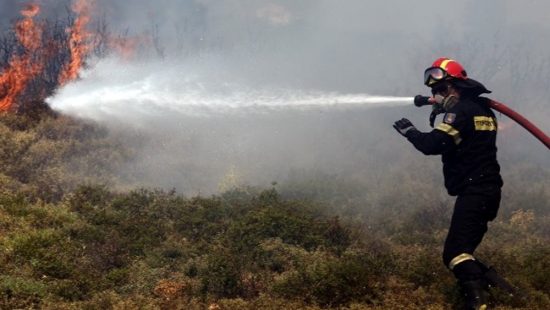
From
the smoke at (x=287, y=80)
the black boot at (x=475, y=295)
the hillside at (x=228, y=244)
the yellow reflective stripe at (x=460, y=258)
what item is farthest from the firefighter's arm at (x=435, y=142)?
the smoke at (x=287, y=80)

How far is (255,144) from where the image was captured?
19359 millimetres

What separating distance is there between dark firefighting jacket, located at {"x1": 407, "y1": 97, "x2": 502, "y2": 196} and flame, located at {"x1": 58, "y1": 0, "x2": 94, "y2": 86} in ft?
58.4

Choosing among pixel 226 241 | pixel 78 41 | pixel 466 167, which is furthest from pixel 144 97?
pixel 466 167

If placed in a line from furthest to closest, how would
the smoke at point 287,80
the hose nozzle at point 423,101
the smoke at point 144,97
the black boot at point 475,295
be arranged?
1. the smoke at point 144,97
2. the smoke at point 287,80
3. the hose nozzle at point 423,101
4. the black boot at point 475,295

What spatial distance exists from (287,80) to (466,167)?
2151 centimetres

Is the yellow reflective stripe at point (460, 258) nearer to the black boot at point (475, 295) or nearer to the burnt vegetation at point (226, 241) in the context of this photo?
the black boot at point (475, 295)

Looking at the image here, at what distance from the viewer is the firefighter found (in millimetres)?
5168

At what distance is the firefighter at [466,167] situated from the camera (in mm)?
5168

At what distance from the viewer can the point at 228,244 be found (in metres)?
8.25

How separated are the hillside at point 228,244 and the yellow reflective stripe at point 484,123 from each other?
188 cm

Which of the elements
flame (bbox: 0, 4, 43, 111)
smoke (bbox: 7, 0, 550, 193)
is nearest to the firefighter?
smoke (bbox: 7, 0, 550, 193)

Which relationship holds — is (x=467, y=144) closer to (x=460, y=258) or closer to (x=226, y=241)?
(x=460, y=258)

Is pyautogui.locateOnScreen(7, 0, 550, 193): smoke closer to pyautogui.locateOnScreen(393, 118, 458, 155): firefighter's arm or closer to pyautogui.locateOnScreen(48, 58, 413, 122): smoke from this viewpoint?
pyautogui.locateOnScreen(48, 58, 413, 122): smoke

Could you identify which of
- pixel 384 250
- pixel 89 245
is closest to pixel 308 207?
pixel 384 250
